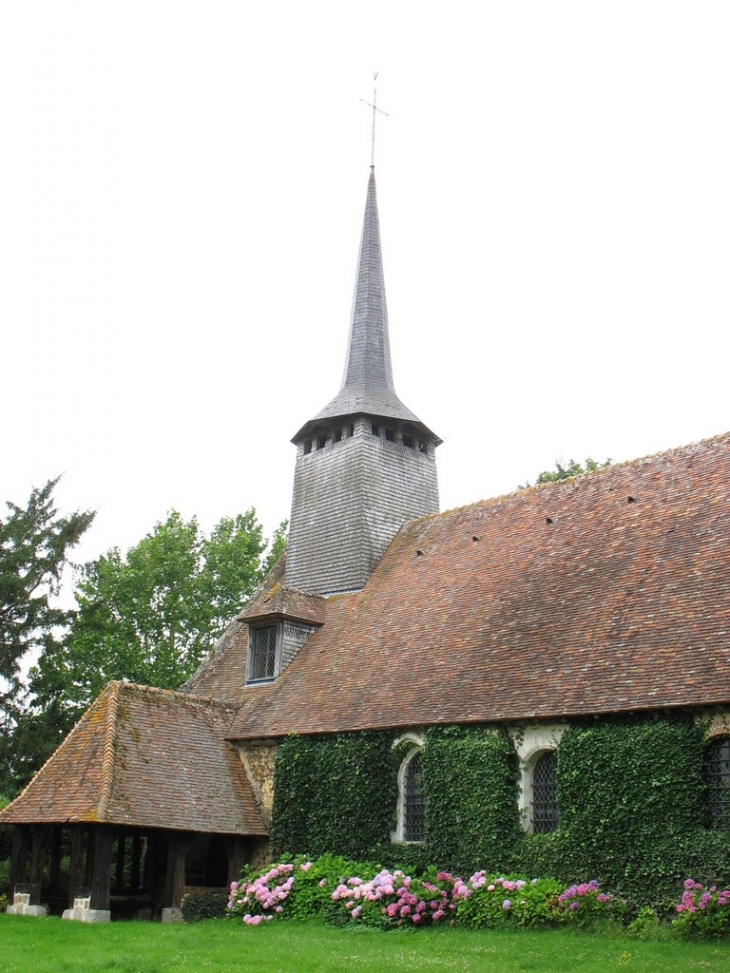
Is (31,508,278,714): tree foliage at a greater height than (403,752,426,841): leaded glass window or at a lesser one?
greater

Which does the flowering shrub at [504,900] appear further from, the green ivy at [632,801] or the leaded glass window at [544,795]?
the leaded glass window at [544,795]

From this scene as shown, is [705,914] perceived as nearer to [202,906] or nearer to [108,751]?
[202,906]

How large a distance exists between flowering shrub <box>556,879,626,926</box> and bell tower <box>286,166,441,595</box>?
1123 cm

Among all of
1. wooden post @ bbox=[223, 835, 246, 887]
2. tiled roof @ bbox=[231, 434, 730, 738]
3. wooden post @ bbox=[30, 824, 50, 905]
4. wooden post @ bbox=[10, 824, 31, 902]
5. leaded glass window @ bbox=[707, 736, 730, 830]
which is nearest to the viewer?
leaded glass window @ bbox=[707, 736, 730, 830]

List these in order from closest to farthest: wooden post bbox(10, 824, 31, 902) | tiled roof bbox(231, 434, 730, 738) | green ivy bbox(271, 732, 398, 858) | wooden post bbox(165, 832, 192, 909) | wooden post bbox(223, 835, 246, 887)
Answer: tiled roof bbox(231, 434, 730, 738)
green ivy bbox(271, 732, 398, 858)
wooden post bbox(165, 832, 192, 909)
wooden post bbox(10, 824, 31, 902)
wooden post bbox(223, 835, 246, 887)

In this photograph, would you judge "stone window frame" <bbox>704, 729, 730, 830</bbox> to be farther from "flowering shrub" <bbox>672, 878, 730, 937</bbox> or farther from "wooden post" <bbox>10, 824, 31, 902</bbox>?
"wooden post" <bbox>10, 824, 31, 902</bbox>

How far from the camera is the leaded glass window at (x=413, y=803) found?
20.1m

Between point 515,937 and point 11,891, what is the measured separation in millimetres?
11041

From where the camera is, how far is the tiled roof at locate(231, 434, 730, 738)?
57.5 feet

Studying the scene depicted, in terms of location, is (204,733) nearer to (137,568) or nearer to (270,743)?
(270,743)

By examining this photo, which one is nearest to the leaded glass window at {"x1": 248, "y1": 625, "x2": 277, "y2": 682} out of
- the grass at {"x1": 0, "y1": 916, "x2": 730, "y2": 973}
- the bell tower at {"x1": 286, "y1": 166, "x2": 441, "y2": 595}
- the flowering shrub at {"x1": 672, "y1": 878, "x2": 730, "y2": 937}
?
the bell tower at {"x1": 286, "y1": 166, "x2": 441, "y2": 595}

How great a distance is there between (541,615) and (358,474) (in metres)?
8.87

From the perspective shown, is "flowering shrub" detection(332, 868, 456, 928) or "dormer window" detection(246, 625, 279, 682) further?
"dormer window" detection(246, 625, 279, 682)

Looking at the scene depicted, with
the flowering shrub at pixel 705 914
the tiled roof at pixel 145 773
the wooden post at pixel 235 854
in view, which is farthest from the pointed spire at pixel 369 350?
the flowering shrub at pixel 705 914
